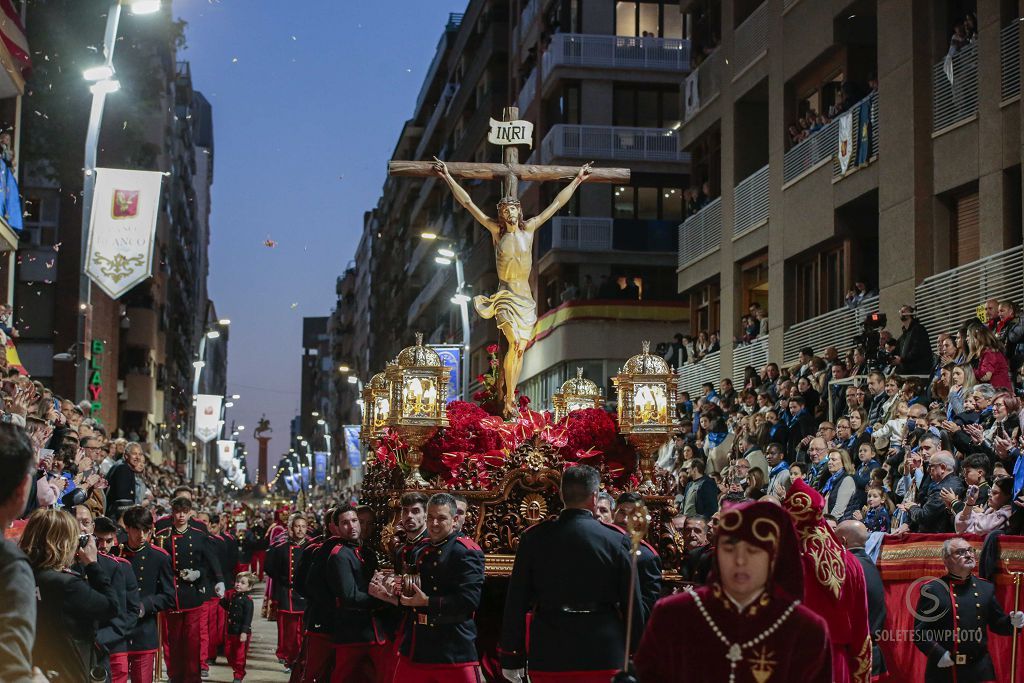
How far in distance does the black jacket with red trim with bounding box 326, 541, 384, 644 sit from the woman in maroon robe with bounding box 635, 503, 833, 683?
6.65 m

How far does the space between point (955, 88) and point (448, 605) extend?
15276mm

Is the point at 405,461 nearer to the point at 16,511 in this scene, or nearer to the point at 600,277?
the point at 16,511

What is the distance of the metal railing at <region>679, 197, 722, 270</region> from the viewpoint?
3434 centimetres

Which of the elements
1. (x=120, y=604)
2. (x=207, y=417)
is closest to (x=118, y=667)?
(x=120, y=604)

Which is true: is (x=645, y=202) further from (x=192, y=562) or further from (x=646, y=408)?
(x=646, y=408)

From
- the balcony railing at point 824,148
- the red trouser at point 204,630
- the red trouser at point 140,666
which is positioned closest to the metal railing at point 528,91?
the balcony railing at point 824,148

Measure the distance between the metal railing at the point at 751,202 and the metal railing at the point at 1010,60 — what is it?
9979mm

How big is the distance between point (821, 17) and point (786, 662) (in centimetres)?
2354

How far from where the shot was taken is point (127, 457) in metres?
20.7

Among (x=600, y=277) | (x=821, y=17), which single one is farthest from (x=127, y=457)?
(x=600, y=277)

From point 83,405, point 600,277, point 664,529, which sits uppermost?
point 600,277

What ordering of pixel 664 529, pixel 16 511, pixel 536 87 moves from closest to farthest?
pixel 16 511 < pixel 664 529 < pixel 536 87

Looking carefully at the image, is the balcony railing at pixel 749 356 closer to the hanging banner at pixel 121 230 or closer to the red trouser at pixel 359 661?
the hanging banner at pixel 121 230

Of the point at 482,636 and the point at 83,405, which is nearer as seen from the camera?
the point at 482,636
